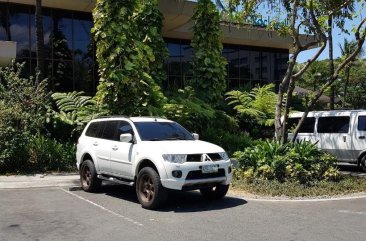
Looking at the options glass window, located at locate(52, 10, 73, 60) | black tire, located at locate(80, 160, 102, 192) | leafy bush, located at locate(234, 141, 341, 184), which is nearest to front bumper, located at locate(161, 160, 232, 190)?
leafy bush, located at locate(234, 141, 341, 184)

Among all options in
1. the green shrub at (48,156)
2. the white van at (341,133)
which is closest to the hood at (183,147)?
the white van at (341,133)

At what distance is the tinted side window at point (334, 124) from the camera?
1571 cm

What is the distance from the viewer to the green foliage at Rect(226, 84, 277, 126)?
2241 cm

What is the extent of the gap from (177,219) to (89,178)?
3906 millimetres

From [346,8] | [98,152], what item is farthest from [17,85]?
[346,8]

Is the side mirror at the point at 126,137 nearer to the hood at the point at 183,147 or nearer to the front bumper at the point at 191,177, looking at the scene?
the hood at the point at 183,147

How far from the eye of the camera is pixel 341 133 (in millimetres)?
15758

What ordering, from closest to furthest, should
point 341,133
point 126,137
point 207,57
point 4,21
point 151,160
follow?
1. point 151,160
2. point 126,137
3. point 341,133
4. point 207,57
5. point 4,21

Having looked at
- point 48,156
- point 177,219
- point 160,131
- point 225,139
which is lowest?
point 177,219

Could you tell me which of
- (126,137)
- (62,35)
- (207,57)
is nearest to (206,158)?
(126,137)

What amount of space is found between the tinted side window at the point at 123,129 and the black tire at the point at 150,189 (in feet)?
4.44

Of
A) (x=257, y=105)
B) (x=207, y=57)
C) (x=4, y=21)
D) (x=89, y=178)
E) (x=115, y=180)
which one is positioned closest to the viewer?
(x=115, y=180)

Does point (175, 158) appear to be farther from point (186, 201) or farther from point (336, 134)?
point (336, 134)

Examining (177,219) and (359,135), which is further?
(359,135)
